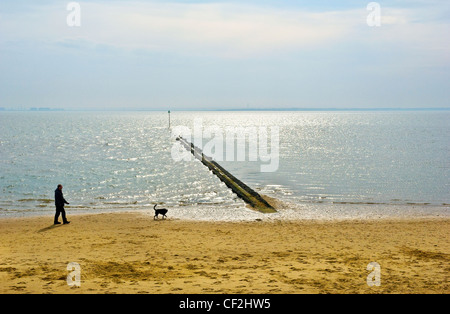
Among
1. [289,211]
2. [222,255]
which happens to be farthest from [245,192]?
[222,255]

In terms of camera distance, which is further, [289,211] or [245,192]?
[245,192]

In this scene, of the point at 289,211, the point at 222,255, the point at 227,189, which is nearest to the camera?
the point at 222,255

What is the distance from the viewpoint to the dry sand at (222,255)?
1089 centimetres

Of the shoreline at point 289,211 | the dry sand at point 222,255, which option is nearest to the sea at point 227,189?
the shoreline at point 289,211

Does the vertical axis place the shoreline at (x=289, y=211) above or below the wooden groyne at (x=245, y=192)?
below

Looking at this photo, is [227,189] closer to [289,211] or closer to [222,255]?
[289,211]

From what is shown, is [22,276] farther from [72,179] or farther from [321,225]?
[72,179]

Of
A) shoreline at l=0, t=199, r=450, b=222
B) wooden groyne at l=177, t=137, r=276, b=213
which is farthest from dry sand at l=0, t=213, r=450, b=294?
wooden groyne at l=177, t=137, r=276, b=213

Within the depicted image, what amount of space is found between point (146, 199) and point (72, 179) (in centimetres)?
1154

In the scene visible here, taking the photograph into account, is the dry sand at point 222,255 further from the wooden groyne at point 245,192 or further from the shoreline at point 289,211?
the wooden groyne at point 245,192

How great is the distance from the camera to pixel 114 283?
11039 mm

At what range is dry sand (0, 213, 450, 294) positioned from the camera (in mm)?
10891

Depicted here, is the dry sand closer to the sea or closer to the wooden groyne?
the sea

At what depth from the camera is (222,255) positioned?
47.2 feet
